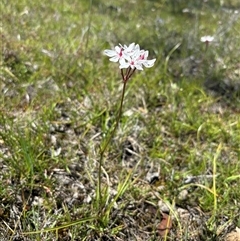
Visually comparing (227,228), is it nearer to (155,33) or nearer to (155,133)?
(155,133)

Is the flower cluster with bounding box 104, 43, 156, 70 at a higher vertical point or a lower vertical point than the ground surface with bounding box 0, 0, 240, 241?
higher

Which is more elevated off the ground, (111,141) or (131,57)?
(131,57)

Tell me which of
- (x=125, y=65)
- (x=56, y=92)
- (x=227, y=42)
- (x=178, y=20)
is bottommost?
(x=178, y=20)

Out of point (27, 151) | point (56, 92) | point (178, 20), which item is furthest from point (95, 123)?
point (178, 20)

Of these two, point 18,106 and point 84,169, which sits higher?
point 18,106

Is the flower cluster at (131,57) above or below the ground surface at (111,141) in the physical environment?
above

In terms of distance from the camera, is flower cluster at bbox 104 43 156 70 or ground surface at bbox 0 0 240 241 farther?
ground surface at bbox 0 0 240 241

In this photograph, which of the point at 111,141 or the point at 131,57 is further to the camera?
the point at 111,141

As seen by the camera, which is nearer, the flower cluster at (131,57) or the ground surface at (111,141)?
the flower cluster at (131,57)
